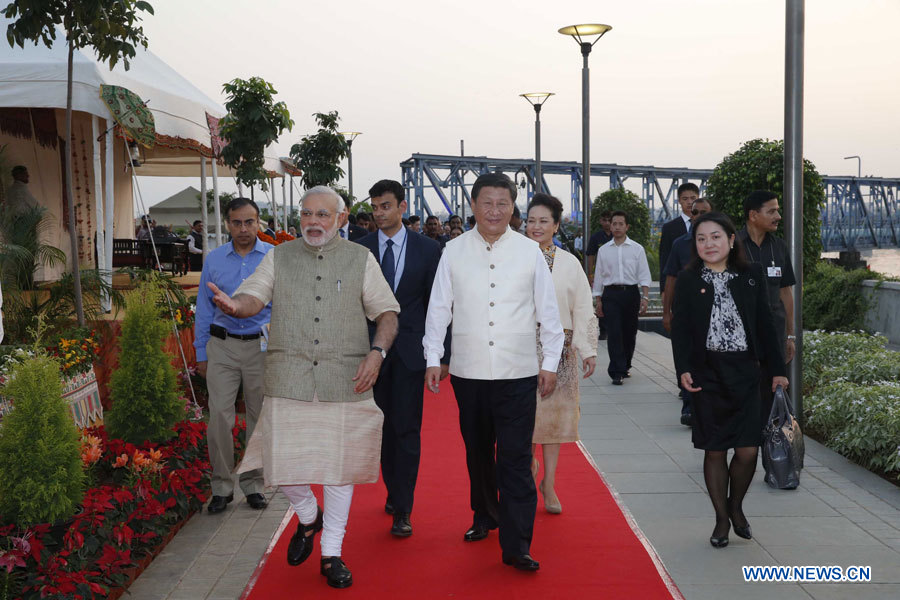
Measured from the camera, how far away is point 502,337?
4.27 metres

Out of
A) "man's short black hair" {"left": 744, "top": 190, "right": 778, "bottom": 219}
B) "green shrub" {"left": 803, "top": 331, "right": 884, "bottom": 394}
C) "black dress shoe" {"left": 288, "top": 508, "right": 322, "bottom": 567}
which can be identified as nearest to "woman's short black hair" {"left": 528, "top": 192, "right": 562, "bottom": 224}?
"man's short black hair" {"left": 744, "top": 190, "right": 778, "bottom": 219}

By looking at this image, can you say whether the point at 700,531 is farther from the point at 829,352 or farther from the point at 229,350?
the point at 829,352

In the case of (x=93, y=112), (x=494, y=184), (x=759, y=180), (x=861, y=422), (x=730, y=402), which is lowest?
(x=861, y=422)

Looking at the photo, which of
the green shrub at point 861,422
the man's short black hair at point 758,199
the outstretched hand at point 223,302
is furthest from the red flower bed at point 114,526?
the green shrub at point 861,422

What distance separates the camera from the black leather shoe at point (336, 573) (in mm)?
4043

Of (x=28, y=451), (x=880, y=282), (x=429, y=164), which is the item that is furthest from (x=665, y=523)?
(x=429, y=164)

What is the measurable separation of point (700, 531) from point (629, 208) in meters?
25.8

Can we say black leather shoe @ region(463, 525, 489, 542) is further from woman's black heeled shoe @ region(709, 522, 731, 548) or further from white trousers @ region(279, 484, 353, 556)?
woman's black heeled shoe @ region(709, 522, 731, 548)

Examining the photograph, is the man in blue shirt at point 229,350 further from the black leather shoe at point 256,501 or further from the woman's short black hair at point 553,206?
the woman's short black hair at point 553,206

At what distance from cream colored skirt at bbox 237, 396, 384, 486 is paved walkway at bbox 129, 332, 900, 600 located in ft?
2.05

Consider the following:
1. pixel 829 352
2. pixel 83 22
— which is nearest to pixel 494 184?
pixel 83 22

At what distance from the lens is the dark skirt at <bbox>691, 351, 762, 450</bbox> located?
14.9 ft

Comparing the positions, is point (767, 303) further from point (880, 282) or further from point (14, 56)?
point (880, 282)

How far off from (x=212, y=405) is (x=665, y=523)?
8.81 ft
